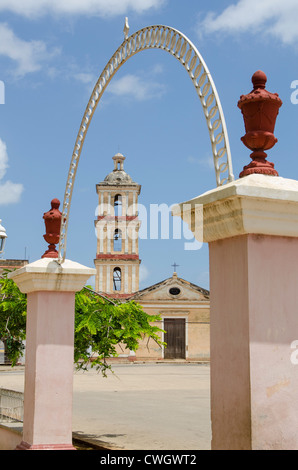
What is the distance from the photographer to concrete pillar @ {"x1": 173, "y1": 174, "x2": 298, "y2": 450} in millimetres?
2639

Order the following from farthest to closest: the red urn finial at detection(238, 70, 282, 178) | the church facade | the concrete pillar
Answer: the church facade
the red urn finial at detection(238, 70, 282, 178)
the concrete pillar

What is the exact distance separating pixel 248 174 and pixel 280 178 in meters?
0.16

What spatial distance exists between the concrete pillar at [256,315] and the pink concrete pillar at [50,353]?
9.78 ft

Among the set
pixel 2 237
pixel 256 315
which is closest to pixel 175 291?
pixel 2 237

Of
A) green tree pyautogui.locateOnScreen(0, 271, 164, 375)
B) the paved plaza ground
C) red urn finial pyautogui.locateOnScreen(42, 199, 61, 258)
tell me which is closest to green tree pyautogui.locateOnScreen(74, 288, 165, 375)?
green tree pyautogui.locateOnScreen(0, 271, 164, 375)

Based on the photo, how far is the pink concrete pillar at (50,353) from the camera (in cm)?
550

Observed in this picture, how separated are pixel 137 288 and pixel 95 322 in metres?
32.2

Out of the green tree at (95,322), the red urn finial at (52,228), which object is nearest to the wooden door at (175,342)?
the green tree at (95,322)

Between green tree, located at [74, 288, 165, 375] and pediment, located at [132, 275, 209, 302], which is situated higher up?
pediment, located at [132, 275, 209, 302]

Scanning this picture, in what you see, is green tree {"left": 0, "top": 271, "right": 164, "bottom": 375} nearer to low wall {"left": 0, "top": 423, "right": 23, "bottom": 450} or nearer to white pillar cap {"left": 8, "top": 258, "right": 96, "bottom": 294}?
low wall {"left": 0, "top": 423, "right": 23, "bottom": 450}

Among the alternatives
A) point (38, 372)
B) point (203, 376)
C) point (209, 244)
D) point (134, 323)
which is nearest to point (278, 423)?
point (209, 244)

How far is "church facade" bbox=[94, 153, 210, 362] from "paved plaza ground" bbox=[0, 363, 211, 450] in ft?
39.4

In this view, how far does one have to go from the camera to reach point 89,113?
552 cm

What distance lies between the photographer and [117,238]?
130ft
